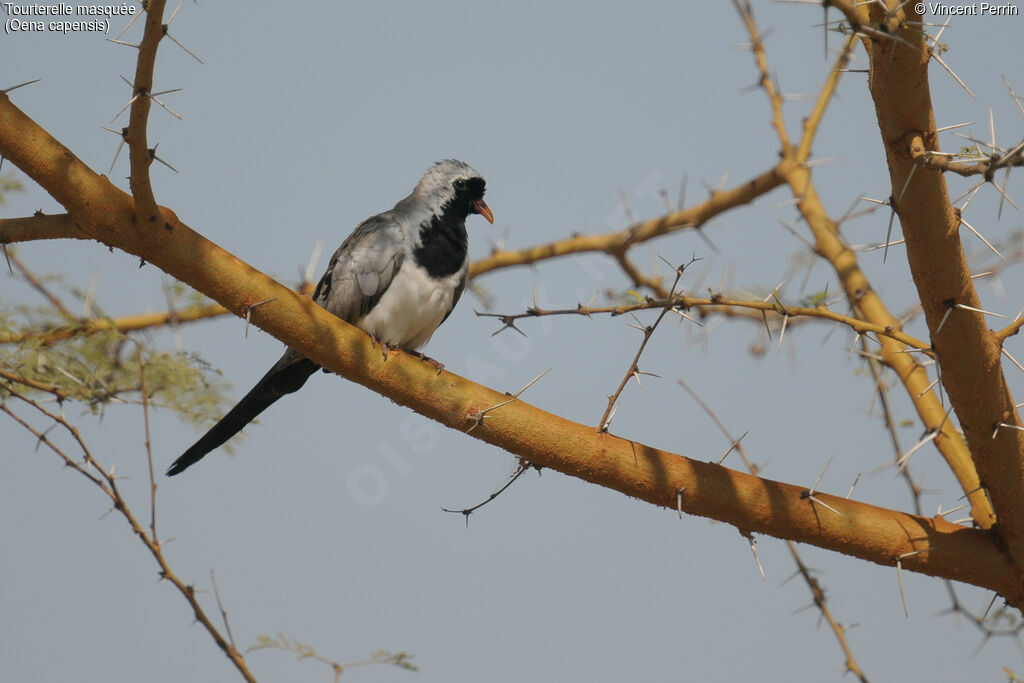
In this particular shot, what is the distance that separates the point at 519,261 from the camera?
5234 millimetres

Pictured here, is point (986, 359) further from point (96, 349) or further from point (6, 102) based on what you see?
point (96, 349)

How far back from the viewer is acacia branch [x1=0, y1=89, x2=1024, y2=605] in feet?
9.11

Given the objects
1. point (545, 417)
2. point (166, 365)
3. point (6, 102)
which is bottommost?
point (545, 417)

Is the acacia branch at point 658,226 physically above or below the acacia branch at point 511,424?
above

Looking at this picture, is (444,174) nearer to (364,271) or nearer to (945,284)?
(364,271)

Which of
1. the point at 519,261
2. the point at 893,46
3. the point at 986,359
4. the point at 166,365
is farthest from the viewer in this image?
the point at 519,261

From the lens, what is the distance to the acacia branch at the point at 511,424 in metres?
2.78

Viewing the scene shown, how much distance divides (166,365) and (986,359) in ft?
11.4

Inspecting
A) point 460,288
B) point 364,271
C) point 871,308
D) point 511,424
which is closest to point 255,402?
point 364,271

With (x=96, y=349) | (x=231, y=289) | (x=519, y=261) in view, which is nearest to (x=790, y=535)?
(x=231, y=289)

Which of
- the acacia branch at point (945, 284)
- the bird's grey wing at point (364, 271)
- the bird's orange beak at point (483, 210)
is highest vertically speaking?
the bird's orange beak at point (483, 210)

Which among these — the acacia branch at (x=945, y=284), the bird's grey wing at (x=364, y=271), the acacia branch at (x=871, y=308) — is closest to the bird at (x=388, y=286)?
the bird's grey wing at (x=364, y=271)

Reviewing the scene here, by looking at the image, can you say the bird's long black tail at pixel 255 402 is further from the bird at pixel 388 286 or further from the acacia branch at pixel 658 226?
the acacia branch at pixel 658 226

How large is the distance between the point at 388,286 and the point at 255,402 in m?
0.82
